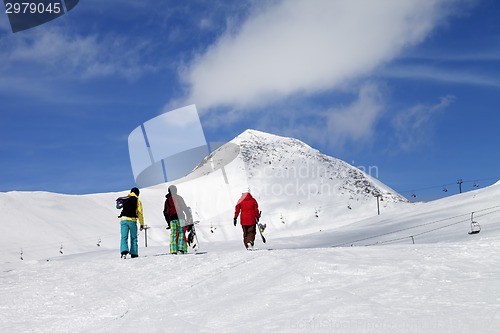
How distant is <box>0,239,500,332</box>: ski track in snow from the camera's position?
18.9ft

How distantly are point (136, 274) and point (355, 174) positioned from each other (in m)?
124

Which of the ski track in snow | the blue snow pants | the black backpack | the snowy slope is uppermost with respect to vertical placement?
the snowy slope

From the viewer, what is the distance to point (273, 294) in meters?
7.40

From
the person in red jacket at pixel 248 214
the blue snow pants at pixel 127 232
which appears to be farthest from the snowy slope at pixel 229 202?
the person in red jacket at pixel 248 214

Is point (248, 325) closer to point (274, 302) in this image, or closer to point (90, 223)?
point (274, 302)

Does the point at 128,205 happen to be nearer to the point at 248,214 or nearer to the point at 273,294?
the point at 248,214

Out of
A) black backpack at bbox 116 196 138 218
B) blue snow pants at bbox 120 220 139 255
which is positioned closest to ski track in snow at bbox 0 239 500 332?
blue snow pants at bbox 120 220 139 255

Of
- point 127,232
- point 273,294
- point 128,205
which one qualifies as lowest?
point 273,294

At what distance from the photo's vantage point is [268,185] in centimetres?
11881

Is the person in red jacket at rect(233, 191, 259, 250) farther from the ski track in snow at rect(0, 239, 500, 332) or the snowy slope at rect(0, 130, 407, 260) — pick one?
the snowy slope at rect(0, 130, 407, 260)

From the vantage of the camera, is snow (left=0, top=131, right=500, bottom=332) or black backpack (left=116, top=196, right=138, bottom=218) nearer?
snow (left=0, top=131, right=500, bottom=332)

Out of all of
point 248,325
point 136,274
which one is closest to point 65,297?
point 136,274

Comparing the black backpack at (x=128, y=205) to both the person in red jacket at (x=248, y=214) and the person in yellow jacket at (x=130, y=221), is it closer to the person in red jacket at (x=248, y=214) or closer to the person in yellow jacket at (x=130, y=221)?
the person in yellow jacket at (x=130, y=221)

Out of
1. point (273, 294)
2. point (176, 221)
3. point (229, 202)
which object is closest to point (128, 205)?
point (176, 221)
